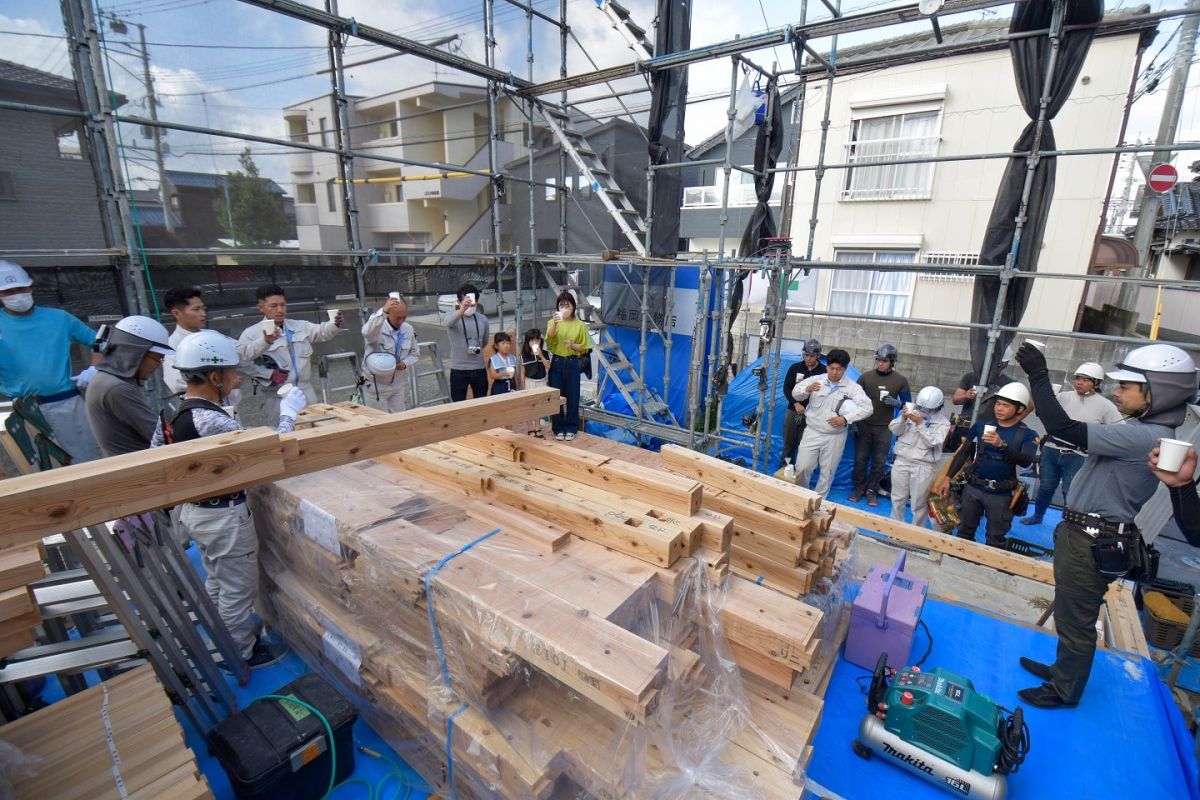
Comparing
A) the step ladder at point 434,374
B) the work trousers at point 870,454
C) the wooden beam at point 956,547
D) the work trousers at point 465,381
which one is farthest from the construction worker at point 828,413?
the step ladder at point 434,374

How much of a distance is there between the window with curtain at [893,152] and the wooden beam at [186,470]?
12186mm

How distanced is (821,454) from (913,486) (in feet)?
3.16

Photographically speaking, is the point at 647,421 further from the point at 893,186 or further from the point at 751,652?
the point at 893,186

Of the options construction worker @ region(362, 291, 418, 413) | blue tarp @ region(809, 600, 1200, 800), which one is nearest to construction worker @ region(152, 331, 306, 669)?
construction worker @ region(362, 291, 418, 413)

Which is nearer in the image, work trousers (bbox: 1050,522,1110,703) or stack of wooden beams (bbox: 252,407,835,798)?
stack of wooden beams (bbox: 252,407,835,798)

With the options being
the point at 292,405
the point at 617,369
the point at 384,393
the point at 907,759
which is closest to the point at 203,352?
the point at 292,405

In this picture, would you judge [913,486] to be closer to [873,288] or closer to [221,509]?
[221,509]

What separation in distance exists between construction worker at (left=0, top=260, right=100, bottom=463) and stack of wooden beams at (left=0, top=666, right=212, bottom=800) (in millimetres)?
2564

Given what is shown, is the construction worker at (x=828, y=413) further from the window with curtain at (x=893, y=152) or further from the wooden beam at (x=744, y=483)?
the window with curtain at (x=893, y=152)

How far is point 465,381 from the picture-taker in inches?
257

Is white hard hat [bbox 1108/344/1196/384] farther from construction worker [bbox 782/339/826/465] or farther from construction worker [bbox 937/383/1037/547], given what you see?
construction worker [bbox 782/339/826/465]

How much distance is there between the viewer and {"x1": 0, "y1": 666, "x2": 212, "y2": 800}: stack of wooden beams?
5.98 feet

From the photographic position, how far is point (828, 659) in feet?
10.5

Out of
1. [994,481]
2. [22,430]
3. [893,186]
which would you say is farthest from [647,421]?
[893,186]
